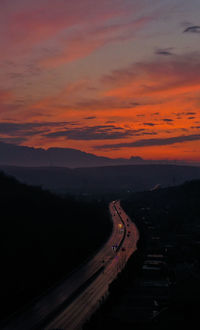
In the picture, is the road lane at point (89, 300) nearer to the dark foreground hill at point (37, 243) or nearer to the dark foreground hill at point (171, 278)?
the dark foreground hill at point (171, 278)

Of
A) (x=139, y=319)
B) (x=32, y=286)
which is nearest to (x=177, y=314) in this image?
(x=139, y=319)

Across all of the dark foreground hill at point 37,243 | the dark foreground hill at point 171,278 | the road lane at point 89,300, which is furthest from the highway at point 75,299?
the dark foreground hill at point 171,278

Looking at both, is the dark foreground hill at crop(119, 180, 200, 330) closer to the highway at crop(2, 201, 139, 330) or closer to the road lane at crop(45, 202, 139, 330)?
the road lane at crop(45, 202, 139, 330)

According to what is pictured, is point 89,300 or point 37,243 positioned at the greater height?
point 37,243

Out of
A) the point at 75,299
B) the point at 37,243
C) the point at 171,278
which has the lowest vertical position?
the point at 171,278

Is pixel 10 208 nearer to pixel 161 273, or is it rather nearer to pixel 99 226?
pixel 99 226

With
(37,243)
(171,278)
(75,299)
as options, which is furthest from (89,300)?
(37,243)

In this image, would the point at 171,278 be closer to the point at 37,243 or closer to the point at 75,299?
the point at 75,299
